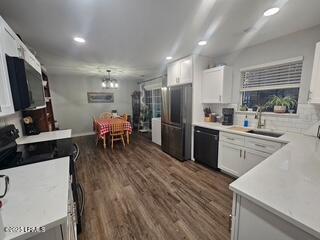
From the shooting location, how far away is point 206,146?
117 inches

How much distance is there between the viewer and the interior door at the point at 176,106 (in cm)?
322

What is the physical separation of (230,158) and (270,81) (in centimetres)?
156

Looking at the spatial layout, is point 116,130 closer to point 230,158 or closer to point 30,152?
point 30,152

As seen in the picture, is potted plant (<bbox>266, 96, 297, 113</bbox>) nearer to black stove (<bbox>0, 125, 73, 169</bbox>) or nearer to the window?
the window

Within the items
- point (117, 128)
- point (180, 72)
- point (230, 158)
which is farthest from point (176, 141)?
point (117, 128)

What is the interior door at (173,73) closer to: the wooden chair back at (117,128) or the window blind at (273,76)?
the window blind at (273,76)

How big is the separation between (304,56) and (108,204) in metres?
3.59

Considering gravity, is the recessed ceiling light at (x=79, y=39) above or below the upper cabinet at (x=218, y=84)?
above

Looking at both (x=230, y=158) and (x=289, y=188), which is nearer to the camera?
(x=289, y=188)

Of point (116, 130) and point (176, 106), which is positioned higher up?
point (176, 106)

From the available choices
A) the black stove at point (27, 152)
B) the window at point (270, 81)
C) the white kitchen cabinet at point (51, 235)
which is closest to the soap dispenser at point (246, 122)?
the window at point (270, 81)

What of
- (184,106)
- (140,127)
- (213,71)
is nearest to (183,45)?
(213,71)

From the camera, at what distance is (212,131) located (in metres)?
2.84

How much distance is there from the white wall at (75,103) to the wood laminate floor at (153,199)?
9.46ft
